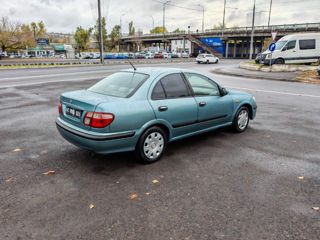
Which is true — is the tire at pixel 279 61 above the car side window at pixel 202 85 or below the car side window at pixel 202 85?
above

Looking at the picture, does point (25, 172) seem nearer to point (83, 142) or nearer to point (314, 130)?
point (83, 142)

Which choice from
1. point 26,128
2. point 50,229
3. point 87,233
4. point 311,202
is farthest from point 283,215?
point 26,128

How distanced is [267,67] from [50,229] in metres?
22.4

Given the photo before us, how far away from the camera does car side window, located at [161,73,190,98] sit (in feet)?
14.6

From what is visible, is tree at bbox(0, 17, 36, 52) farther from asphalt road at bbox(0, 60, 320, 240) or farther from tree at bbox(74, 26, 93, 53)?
asphalt road at bbox(0, 60, 320, 240)

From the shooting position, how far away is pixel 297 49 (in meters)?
22.3

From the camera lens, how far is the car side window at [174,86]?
4.45 metres

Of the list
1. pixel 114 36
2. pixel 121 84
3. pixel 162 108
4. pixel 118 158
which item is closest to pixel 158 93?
pixel 162 108

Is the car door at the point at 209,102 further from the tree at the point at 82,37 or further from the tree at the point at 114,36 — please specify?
the tree at the point at 114,36

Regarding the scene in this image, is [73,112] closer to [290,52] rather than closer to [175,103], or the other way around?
[175,103]

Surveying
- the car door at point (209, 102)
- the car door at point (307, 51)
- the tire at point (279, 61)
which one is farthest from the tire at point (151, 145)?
the car door at point (307, 51)

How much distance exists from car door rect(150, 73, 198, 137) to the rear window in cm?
2183

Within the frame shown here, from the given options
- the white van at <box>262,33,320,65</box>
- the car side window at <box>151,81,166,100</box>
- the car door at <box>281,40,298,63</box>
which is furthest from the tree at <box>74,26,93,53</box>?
the car side window at <box>151,81,166,100</box>

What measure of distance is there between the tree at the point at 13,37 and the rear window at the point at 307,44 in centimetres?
4790
